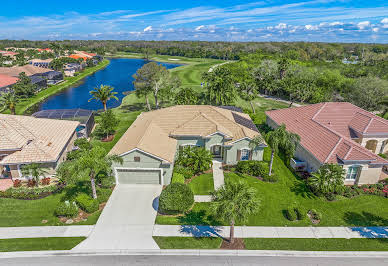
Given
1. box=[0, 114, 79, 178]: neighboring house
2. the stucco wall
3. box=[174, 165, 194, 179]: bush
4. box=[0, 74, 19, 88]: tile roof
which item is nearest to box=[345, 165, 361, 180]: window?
box=[174, 165, 194, 179]: bush

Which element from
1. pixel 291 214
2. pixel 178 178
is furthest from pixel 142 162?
pixel 291 214

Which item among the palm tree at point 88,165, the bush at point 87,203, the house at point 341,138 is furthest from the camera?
the house at point 341,138

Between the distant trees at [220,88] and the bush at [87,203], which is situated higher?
the distant trees at [220,88]

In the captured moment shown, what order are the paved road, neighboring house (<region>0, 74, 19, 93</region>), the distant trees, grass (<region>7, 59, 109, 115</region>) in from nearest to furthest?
1. the paved road
2. the distant trees
3. grass (<region>7, 59, 109, 115</region>)
4. neighboring house (<region>0, 74, 19, 93</region>)

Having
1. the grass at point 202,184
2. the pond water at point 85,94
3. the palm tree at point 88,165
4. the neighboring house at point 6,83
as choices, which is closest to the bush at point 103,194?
the palm tree at point 88,165

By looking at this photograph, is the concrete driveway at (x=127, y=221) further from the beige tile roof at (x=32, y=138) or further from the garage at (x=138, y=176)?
the beige tile roof at (x=32, y=138)

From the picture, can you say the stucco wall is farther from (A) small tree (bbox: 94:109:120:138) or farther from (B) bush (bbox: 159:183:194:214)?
(A) small tree (bbox: 94:109:120:138)

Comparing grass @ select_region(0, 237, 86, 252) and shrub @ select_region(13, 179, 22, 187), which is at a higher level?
shrub @ select_region(13, 179, 22, 187)

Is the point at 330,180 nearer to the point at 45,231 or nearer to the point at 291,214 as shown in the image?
the point at 291,214
